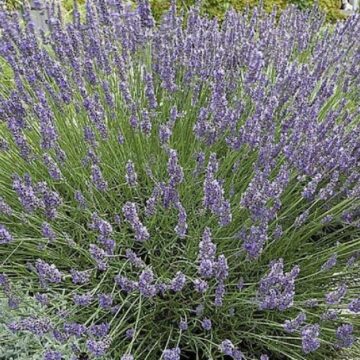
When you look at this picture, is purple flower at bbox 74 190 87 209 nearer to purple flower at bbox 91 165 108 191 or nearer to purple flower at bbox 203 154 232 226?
purple flower at bbox 91 165 108 191

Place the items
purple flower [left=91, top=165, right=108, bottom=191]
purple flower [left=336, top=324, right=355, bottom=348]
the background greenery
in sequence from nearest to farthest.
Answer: purple flower [left=336, top=324, right=355, bottom=348], purple flower [left=91, top=165, right=108, bottom=191], the background greenery

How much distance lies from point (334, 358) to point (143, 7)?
1.83 metres

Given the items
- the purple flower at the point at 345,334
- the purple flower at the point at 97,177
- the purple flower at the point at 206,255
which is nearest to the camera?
the purple flower at the point at 206,255

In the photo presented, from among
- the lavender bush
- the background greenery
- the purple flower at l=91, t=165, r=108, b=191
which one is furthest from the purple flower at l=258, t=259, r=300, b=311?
the background greenery

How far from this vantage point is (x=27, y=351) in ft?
6.15

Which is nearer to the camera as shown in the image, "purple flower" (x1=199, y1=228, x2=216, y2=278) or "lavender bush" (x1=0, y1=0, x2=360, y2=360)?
"purple flower" (x1=199, y1=228, x2=216, y2=278)

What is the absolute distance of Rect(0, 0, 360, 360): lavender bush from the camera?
169cm

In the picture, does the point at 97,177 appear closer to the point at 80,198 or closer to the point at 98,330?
the point at 80,198

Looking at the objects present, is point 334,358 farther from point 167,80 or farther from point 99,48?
point 99,48

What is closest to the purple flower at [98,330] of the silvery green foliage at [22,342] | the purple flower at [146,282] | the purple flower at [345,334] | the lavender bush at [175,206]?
the lavender bush at [175,206]

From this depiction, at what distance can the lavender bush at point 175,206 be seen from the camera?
→ 169cm

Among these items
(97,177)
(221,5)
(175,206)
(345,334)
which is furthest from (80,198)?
(221,5)

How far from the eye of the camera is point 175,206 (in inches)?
71.9

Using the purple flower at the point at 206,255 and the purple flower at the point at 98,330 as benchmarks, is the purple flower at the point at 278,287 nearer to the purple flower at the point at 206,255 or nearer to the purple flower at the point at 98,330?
the purple flower at the point at 206,255
